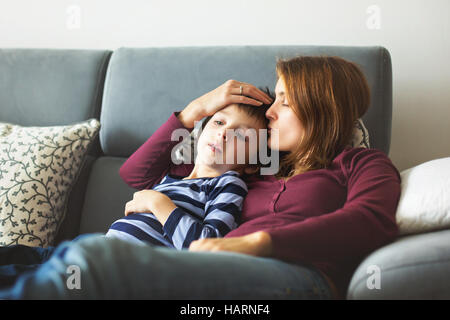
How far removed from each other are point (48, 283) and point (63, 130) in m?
0.90

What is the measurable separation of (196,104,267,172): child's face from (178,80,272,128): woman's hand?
3 centimetres

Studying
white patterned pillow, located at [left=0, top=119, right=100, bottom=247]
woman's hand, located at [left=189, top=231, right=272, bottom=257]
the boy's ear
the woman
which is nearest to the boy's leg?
white patterned pillow, located at [left=0, top=119, right=100, bottom=247]

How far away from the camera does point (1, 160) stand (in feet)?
4.50

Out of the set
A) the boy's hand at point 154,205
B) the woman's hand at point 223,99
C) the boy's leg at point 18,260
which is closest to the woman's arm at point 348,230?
the boy's hand at point 154,205

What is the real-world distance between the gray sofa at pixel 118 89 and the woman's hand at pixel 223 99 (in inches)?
4.3

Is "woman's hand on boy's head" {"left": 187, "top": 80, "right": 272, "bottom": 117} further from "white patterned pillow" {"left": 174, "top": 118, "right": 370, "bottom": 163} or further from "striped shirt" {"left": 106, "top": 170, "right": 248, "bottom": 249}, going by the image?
"striped shirt" {"left": 106, "top": 170, "right": 248, "bottom": 249}

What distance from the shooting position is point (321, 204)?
3.44 feet

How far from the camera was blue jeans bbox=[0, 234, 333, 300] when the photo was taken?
0.64 metres

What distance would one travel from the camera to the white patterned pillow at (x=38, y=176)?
4.28 feet

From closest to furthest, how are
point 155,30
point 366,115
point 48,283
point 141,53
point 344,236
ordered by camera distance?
1. point 48,283
2. point 344,236
3. point 366,115
4. point 141,53
5. point 155,30

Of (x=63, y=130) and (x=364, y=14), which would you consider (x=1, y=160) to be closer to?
(x=63, y=130)

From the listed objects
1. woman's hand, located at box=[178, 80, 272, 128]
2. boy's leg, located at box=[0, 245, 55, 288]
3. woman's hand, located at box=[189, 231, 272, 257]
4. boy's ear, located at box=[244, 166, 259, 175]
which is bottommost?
boy's leg, located at box=[0, 245, 55, 288]

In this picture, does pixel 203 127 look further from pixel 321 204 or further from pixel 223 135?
pixel 321 204
